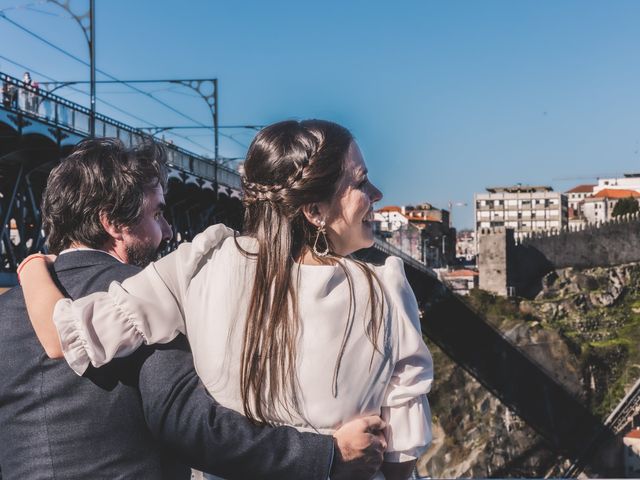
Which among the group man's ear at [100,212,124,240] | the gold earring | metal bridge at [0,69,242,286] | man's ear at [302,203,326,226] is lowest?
metal bridge at [0,69,242,286]

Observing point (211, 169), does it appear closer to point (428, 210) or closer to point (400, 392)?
point (400, 392)

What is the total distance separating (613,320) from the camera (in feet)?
157

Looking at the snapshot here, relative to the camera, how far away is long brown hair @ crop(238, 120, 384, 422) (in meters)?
1.70

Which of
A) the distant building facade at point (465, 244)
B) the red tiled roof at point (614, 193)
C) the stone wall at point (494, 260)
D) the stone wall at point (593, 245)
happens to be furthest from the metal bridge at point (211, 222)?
the distant building facade at point (465, 244)

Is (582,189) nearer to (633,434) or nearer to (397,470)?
(633,434)

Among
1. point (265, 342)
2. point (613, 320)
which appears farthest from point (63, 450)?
point (613, 320)

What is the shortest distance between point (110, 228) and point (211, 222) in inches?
752

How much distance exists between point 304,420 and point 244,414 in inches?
5.1

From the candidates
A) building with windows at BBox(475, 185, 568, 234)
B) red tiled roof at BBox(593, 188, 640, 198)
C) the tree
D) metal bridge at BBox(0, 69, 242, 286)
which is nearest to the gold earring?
metal bridge at BBox(0, 69, 242, 286)

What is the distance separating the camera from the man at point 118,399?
5.54 feet

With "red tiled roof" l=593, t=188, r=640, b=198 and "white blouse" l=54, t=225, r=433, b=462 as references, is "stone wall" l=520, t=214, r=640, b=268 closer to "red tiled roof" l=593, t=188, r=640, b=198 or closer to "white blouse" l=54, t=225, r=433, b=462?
"red tiled roof" l=593, t=188, r=640, b=198

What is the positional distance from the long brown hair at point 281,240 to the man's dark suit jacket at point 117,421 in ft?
0.30

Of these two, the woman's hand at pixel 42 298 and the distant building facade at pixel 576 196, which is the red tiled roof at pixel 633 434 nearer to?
the woman's hand at pixel 42 298

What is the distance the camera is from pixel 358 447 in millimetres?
1665
